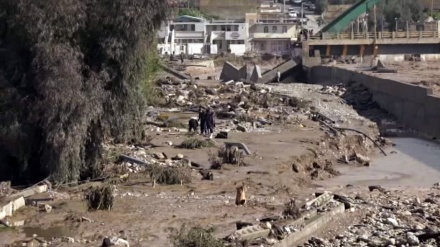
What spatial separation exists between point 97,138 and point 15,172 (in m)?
2.06

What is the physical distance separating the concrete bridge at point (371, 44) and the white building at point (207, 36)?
2651 centimetres

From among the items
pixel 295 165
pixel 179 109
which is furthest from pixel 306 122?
pixel 295 165

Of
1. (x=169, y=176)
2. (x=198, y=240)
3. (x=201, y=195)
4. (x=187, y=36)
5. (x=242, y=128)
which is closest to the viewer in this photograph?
(x=198, y=240)

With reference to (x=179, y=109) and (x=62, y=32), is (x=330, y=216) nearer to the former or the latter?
(x=62, y=32)

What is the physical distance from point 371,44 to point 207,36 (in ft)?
105

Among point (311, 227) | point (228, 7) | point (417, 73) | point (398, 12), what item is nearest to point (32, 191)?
point (311, 227)

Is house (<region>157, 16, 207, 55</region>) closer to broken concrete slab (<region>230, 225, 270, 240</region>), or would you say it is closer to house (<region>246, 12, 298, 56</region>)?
house (<region>246, 12, 298, 56</region>)

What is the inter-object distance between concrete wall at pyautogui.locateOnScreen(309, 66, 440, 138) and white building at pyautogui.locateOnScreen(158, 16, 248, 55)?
4244 cm

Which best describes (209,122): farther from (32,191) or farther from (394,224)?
(394,224)

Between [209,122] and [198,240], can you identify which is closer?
[198,240]

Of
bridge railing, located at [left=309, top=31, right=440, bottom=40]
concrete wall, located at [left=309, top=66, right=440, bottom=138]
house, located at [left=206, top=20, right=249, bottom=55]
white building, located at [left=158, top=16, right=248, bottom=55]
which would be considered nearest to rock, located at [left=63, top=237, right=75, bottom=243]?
concrete wall, located at [left=309, top=66, right=440, bottom=138]

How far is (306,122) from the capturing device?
37.3m

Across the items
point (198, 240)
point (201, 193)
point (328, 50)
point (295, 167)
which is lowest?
point (295, 167)

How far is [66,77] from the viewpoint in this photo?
766 inches
